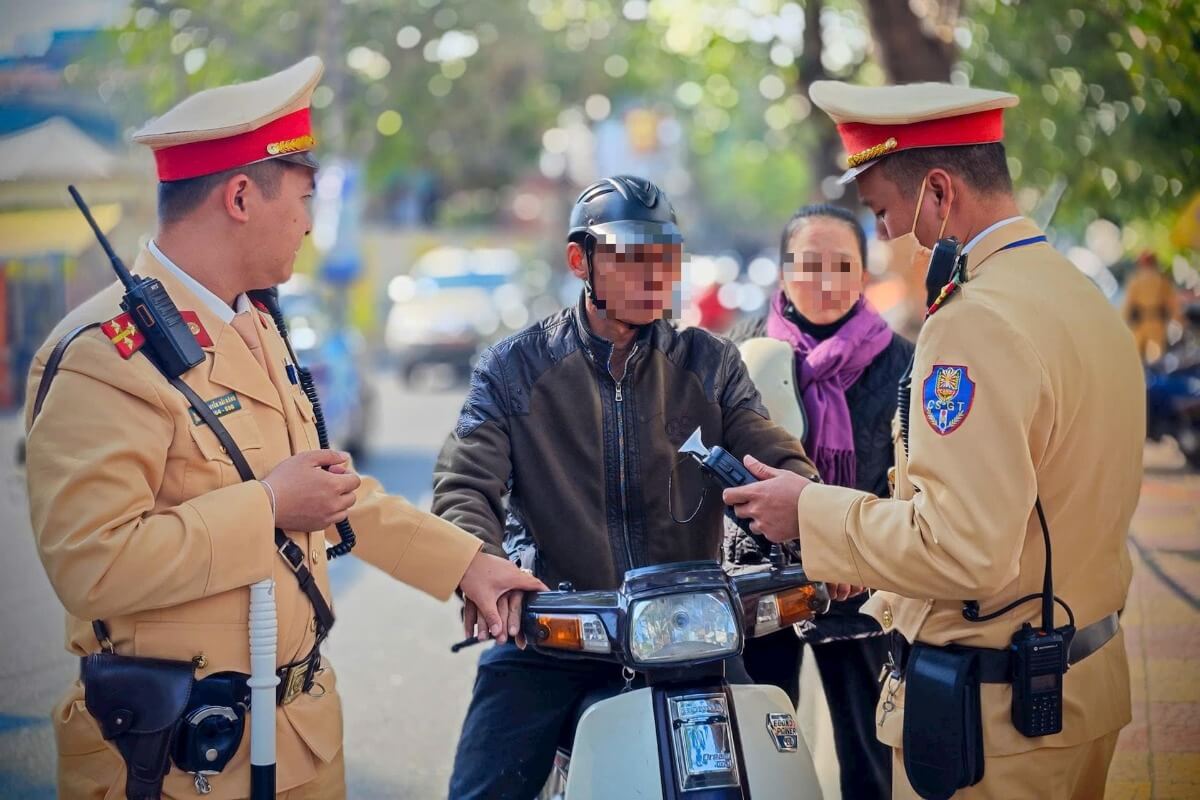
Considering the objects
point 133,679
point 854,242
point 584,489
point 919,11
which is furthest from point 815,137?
point 133,679

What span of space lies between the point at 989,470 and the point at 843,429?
1585mm

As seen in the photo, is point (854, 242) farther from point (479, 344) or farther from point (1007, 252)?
point (479, 344)

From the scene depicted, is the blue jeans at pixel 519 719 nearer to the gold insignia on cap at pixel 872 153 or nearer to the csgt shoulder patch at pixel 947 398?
the csgt shoulder patch at pixel 947 398

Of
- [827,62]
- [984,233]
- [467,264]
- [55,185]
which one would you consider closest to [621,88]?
[467,264]

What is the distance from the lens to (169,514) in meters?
2.58

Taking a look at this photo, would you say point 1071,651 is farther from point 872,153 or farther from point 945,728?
point 872,153

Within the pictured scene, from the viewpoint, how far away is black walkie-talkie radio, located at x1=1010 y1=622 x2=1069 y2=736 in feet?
8.77

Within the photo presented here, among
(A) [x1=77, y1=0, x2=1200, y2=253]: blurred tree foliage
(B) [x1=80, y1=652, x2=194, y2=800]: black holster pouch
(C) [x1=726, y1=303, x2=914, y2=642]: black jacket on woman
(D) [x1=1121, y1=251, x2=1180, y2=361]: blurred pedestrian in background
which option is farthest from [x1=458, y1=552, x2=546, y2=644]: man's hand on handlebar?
(D) [x1=1121, y1=251, x2=1180, y2=361]: blurred pedestrian in background

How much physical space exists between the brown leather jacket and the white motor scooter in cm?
38

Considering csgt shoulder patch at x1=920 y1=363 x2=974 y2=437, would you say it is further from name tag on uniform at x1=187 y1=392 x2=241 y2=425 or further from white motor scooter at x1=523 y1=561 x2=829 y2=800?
name tag on uniform at x1=187 y1=392 x2=241 y2=425

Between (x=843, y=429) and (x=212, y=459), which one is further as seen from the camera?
(x=843, y=429)

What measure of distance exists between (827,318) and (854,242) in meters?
0.30

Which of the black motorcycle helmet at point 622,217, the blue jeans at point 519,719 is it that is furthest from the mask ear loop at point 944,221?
the blue jeans at point 519,719

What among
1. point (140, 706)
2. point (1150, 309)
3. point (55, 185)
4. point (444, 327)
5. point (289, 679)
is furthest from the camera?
A: point (444, 327)
